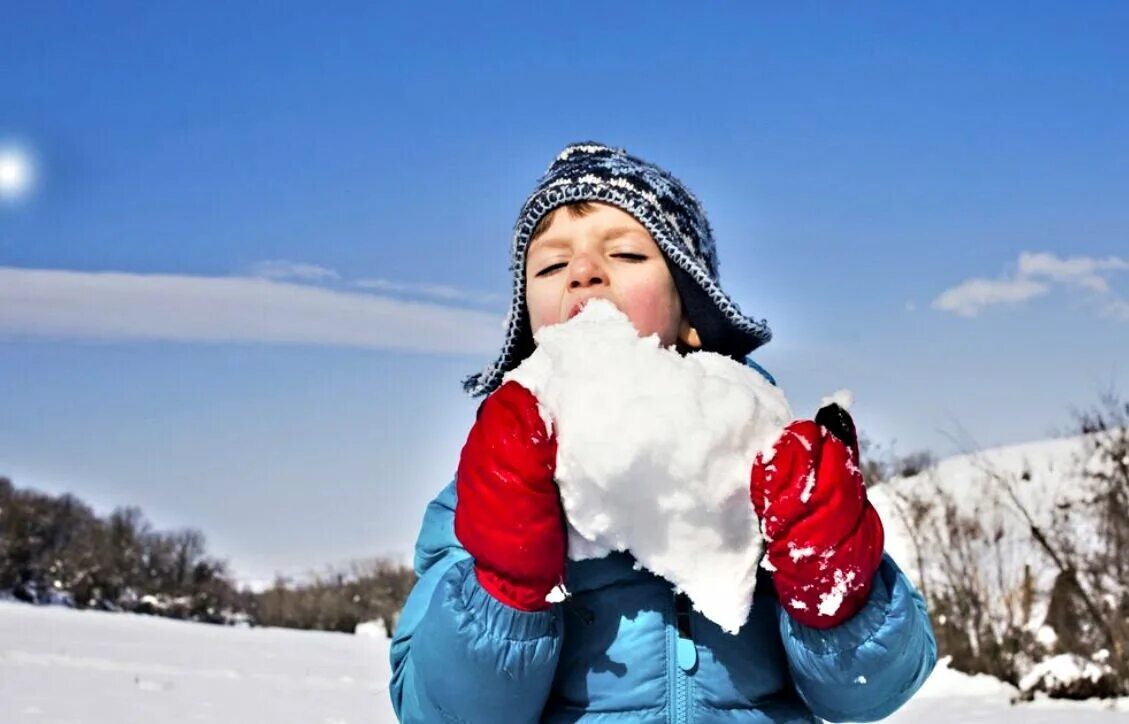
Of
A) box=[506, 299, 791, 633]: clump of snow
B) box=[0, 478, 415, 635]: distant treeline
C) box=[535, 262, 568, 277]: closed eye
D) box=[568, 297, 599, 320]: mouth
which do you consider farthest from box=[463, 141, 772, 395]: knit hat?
box=[0, 478, 415, 635]: distant treeline

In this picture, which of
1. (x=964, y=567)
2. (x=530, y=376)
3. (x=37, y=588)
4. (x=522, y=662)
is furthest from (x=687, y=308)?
(x=37, y=588)

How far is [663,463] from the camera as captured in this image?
1533 millimetres

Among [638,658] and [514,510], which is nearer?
[514,510]

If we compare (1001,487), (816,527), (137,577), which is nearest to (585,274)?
(816,527)

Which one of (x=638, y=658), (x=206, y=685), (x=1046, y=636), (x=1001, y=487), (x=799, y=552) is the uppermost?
(x=1001, y=487)

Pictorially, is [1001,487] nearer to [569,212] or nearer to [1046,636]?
[1046,636]

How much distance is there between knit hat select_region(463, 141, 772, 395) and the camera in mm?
2047

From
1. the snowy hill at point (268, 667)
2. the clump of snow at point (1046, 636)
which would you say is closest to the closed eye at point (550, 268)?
the snowy hill at point (268, 667)

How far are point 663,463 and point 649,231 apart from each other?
0.62 meters

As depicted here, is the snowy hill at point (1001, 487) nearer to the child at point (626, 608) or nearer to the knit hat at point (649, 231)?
the knit hat at point (649, 231)

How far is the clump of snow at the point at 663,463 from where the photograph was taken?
1.53 m

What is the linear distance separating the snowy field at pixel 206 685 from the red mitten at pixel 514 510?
20.4ft

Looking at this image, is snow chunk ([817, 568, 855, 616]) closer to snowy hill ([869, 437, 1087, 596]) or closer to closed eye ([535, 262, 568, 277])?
closed eye ([535, 262, 568, 277])

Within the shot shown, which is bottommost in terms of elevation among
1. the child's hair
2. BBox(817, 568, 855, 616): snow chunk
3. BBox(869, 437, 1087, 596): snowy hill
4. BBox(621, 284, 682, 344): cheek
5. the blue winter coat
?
the blue winter coat
